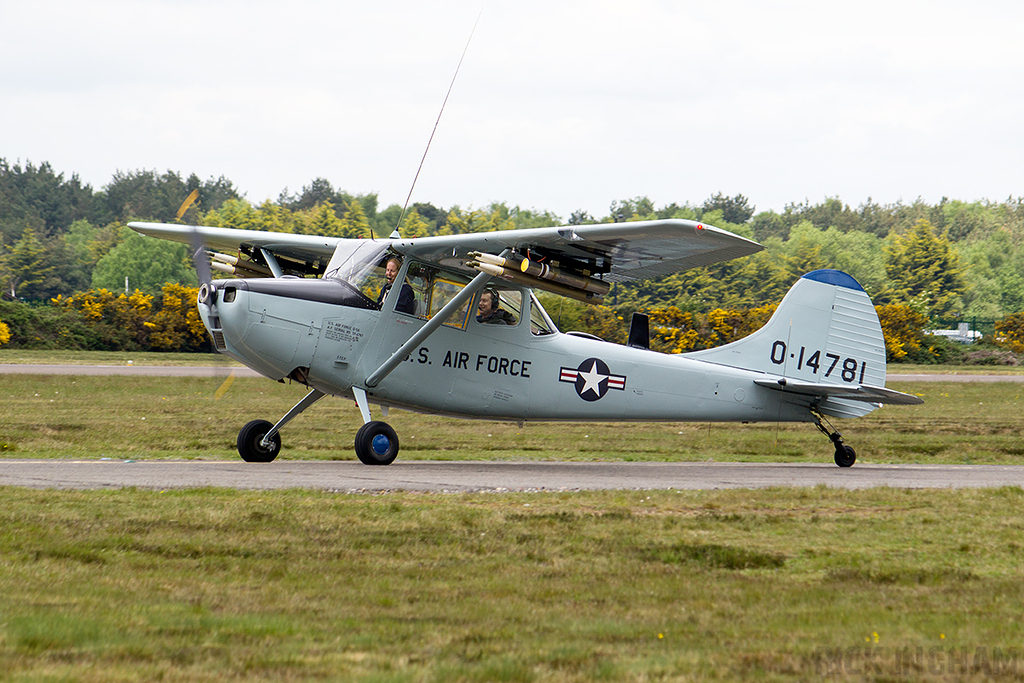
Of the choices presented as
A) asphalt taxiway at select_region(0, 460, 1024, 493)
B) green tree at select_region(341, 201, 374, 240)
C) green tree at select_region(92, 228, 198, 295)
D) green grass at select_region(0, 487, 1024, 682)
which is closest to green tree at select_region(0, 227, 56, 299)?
green tree at select_region(92, 228, 198, 295)

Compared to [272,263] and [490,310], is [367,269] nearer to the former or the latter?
[490,310]

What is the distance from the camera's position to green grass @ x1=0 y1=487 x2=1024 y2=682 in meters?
4.53

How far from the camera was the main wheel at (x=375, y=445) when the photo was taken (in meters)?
13.4

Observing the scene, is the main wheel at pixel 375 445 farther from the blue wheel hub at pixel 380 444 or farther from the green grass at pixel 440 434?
the green grass at pixel 440 434

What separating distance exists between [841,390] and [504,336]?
5351mm

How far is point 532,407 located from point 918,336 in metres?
45.2

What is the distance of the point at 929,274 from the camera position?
251ft

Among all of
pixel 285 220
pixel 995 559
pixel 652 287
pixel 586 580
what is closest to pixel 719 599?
pixel 586 580

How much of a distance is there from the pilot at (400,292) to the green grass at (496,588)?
460 cm

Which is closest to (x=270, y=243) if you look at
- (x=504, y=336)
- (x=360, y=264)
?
(x=360, y=264)

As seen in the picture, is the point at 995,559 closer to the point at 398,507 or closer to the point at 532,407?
the point at 398,507

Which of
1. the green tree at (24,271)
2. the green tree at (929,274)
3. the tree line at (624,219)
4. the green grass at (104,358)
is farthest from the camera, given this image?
the green tree at (24,271)

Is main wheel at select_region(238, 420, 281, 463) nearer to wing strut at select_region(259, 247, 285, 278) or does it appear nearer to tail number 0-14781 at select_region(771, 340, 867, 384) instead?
wing strut at select_region(259, 247, 285, 278)

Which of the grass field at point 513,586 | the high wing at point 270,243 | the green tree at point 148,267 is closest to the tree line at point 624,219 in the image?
the green tree at point 148,267
